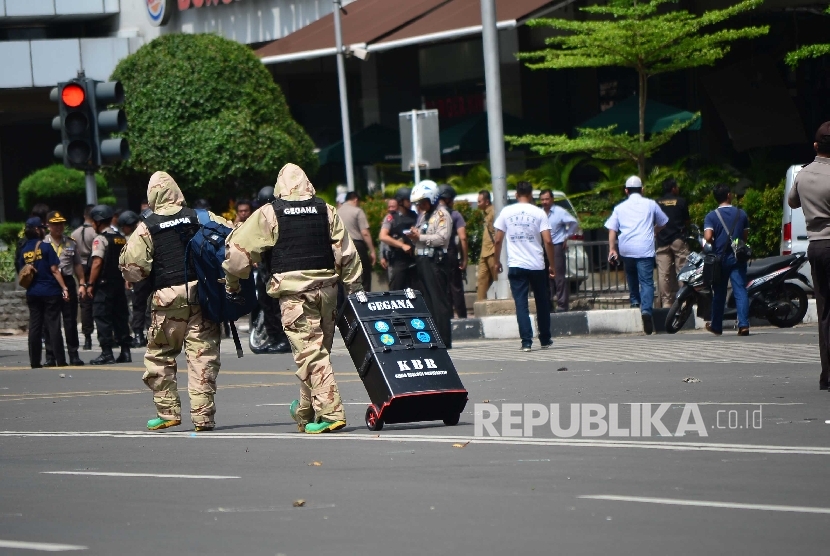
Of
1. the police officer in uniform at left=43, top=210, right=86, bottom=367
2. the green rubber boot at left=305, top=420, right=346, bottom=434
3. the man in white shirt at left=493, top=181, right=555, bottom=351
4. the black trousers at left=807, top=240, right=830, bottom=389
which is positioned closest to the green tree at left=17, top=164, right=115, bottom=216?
the police officer in uniform at left=43, top=210, right=86, bottom=367

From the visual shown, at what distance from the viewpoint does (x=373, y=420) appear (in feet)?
30.0

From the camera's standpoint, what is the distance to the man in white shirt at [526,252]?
15.0 m

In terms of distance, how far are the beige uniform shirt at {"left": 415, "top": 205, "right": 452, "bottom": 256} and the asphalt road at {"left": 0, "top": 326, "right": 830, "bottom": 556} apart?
3749 mm

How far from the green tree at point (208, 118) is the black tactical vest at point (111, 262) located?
38.4 ft

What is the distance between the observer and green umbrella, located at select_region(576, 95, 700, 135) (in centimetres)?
2453

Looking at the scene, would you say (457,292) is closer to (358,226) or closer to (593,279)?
(358,226)

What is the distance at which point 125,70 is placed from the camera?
30.0m

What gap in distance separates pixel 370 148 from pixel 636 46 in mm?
9421

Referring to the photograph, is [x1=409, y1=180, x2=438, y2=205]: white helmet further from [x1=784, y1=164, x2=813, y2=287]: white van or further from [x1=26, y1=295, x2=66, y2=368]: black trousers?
[x1=784, y1=164, x2=813, y2=287]: white van

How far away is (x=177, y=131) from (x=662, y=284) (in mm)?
13398

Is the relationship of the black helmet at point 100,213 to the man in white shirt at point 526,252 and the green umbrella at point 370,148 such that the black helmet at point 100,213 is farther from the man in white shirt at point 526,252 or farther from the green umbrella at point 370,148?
the green umbrella at point 370,148

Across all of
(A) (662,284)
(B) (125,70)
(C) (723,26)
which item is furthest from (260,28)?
(A) (662,284)

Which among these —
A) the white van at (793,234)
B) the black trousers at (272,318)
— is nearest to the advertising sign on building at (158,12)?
the black trousers at (272,318)

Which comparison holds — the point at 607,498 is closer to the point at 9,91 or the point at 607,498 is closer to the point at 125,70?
the point at 125,70
